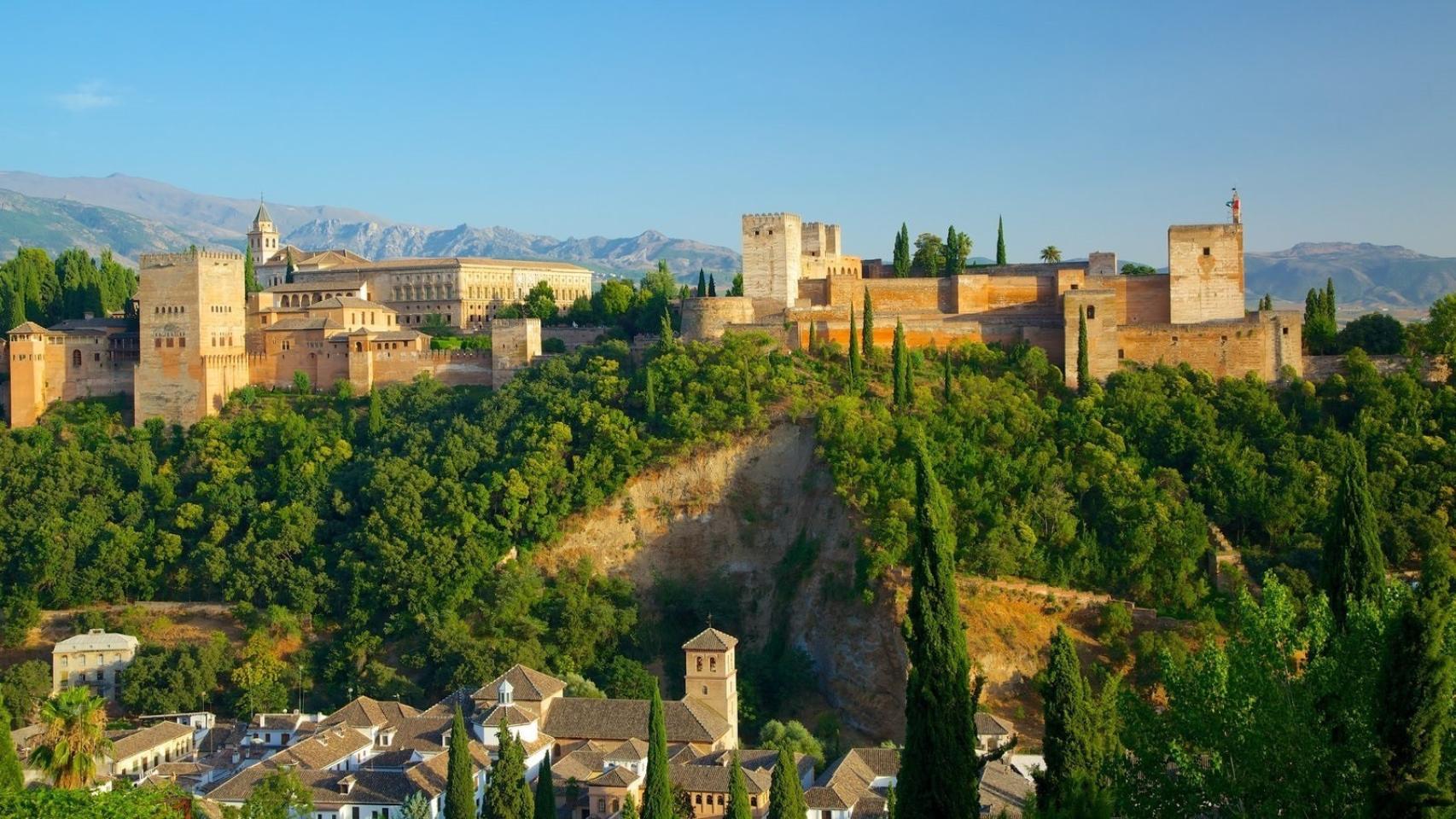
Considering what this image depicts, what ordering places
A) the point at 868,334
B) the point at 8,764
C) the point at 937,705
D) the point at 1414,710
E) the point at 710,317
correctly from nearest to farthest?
the point at 1414,710
the point at 937,705
the point at 8,764
the point at 868,334
the point at 710,317

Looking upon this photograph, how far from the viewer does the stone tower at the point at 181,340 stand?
51.7 m

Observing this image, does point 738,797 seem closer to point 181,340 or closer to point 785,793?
point 785,793

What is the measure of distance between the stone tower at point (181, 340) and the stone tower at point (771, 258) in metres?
15.5

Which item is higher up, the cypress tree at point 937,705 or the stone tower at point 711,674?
the cypress tree at point 937,705

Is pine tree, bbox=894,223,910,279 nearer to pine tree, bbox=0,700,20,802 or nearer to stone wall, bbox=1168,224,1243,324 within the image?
stone wall, bbox=1168,224,1243,324

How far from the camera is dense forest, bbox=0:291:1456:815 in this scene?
136 ft

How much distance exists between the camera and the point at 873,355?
47500 mm

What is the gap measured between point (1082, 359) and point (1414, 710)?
30954 millimetres

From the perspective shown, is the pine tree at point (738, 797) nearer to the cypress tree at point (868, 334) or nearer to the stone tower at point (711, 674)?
the stone tower at point (711, 674)

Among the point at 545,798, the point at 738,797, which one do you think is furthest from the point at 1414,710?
the point at 545,798

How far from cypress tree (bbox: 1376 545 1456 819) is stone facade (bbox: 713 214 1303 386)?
3142 centimetres

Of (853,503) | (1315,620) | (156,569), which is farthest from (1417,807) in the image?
(156,569)

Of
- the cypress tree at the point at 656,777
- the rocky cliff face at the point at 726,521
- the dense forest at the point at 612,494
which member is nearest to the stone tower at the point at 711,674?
the dense forest at the point at 612,494

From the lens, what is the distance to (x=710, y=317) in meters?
49.1
